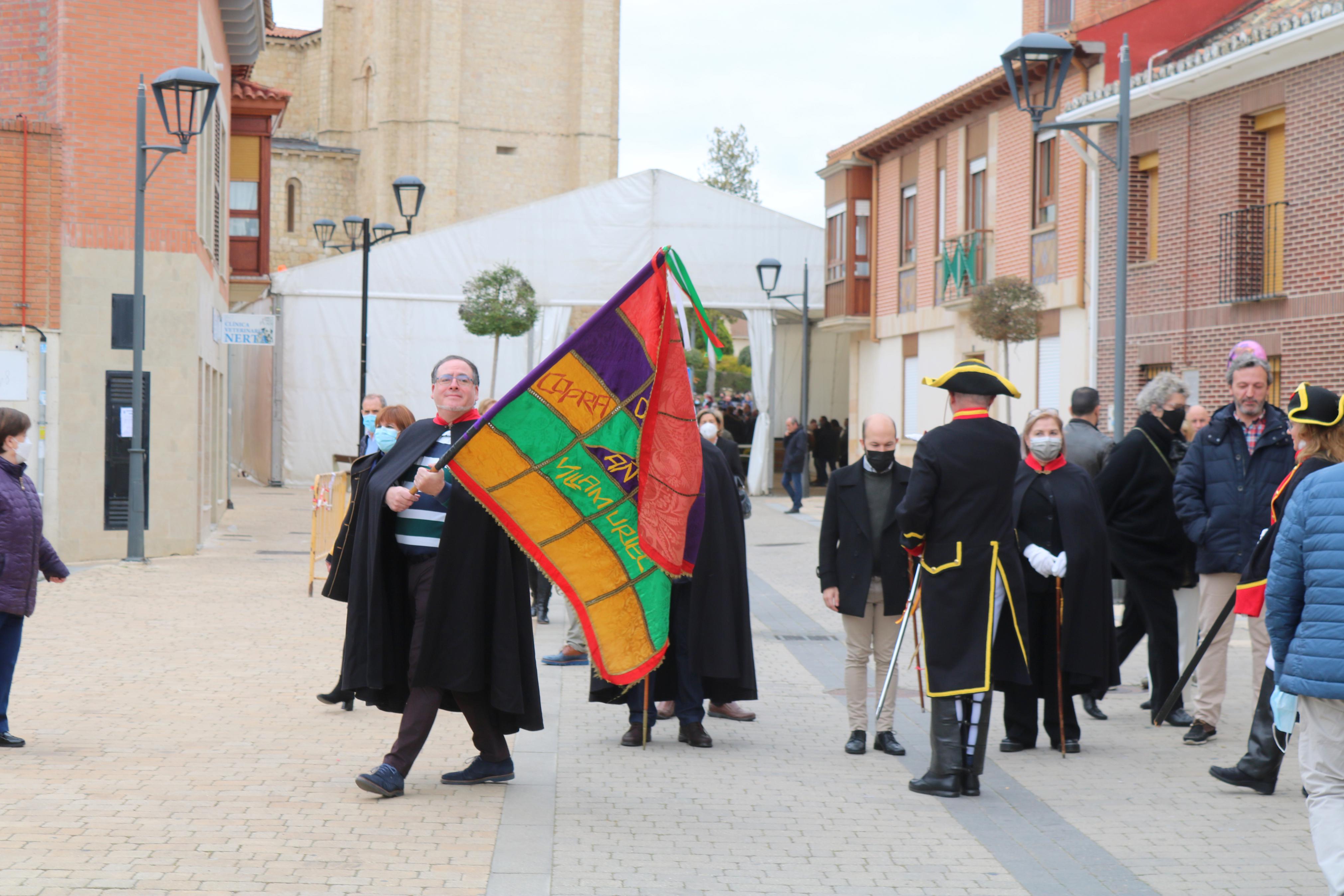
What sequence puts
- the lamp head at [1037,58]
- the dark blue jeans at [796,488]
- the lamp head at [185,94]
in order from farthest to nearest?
the dark blue jeans at [796,488] → the lamp head at [185,94] → the lamp head at [1037,58]

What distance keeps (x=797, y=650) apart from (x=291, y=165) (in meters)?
54.6

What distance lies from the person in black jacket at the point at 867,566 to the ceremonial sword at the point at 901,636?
0.18 ft

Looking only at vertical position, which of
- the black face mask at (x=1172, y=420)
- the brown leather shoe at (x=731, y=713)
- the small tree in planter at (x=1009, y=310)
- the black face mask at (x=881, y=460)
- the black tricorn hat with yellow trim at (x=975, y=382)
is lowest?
the brown leather shoe at (x=731, y=713)

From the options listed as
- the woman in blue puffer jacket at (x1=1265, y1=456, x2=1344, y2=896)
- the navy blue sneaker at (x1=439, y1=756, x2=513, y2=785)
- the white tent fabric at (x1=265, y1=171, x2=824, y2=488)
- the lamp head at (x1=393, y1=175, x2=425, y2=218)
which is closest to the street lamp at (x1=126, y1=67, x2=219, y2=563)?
the lamp head at (x1=393, y1=175, x2=425, y2=218)

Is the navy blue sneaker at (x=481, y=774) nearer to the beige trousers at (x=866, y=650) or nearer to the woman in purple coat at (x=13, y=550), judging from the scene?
the beige trousers at (x=866, y=650)

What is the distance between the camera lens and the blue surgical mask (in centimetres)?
820

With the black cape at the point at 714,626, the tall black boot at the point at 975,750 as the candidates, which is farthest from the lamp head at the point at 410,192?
Result: the tall black boot at the point at 975,750

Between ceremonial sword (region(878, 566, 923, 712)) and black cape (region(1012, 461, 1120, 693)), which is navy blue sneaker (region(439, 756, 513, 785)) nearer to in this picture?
ceremonial sword (region(878, 566, 923, 712))

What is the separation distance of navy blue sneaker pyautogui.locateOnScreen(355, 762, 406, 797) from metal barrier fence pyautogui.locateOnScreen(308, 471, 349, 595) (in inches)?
178

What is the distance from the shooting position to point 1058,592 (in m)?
7.80

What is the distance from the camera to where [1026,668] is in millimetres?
7254

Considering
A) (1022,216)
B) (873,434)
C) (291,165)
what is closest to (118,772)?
(873,434)

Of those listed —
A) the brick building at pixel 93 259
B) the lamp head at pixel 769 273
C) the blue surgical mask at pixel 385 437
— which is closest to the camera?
the blue surgical mask at pixel 385 437

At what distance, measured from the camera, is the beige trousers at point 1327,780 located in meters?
4.70
